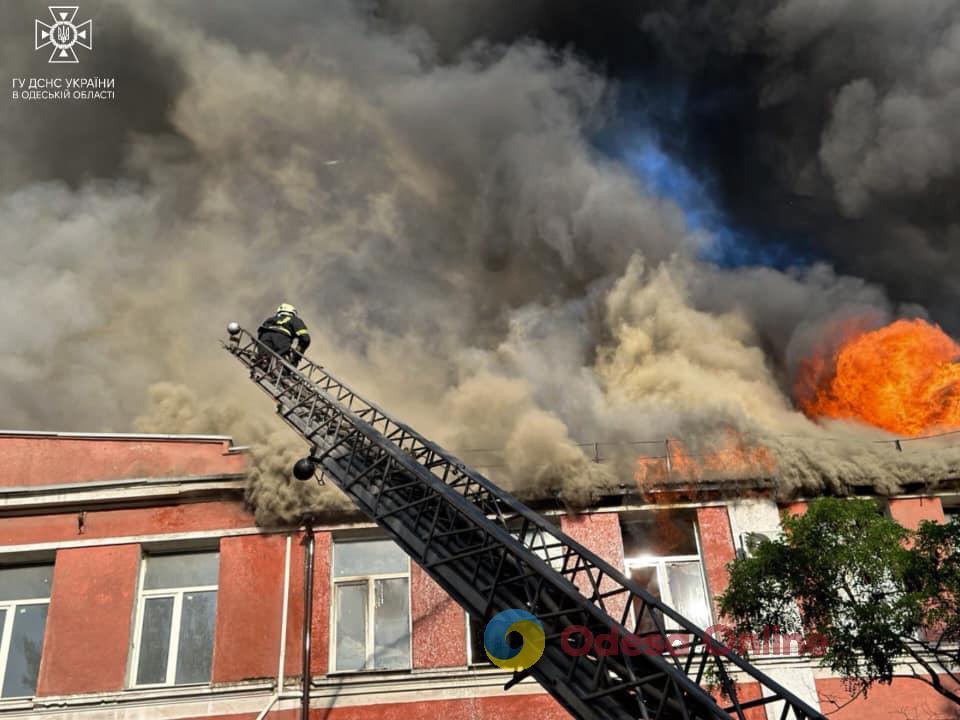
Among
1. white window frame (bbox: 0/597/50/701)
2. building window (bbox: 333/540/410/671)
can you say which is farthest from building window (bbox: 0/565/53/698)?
building window (bbox: 333/540/410/671)

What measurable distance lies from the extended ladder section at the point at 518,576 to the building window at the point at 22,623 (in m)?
6.52

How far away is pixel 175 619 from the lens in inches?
532

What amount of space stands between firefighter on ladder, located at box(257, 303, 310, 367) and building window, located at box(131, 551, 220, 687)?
418cm

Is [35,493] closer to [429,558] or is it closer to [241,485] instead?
[241,485]

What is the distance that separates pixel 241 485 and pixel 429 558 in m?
6.54

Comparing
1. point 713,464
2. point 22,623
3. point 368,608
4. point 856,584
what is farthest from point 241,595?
point 856,584

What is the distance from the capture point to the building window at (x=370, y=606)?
43.3 feet

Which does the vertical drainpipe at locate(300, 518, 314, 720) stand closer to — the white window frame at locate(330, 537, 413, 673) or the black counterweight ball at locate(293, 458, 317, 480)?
the white window frame at locate(330, 537, 413, 673)

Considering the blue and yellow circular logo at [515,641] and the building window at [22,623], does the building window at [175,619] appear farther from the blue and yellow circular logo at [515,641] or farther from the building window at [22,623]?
the blue and yellow circular logo at [515,641]

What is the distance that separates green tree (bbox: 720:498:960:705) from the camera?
A: 8.74m

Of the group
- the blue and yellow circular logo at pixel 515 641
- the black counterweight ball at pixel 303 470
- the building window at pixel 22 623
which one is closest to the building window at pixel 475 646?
the black counterweight ball at pixel 303 470

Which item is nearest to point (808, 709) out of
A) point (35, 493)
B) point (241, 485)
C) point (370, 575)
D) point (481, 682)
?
point (481, 682)

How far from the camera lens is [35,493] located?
14.0m

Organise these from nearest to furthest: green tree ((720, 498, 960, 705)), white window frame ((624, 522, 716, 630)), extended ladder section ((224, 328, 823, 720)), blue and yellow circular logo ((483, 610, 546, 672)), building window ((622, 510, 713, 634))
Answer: extended ladder section ((224, 328, 823, 720)), blue and yellow circular logo ((483, 610, 546, 672)), green tree ((720, 498, 960, 705)), building window ((622, 510, 713, 634)), white window frame ((624, 522, 716, 630))
